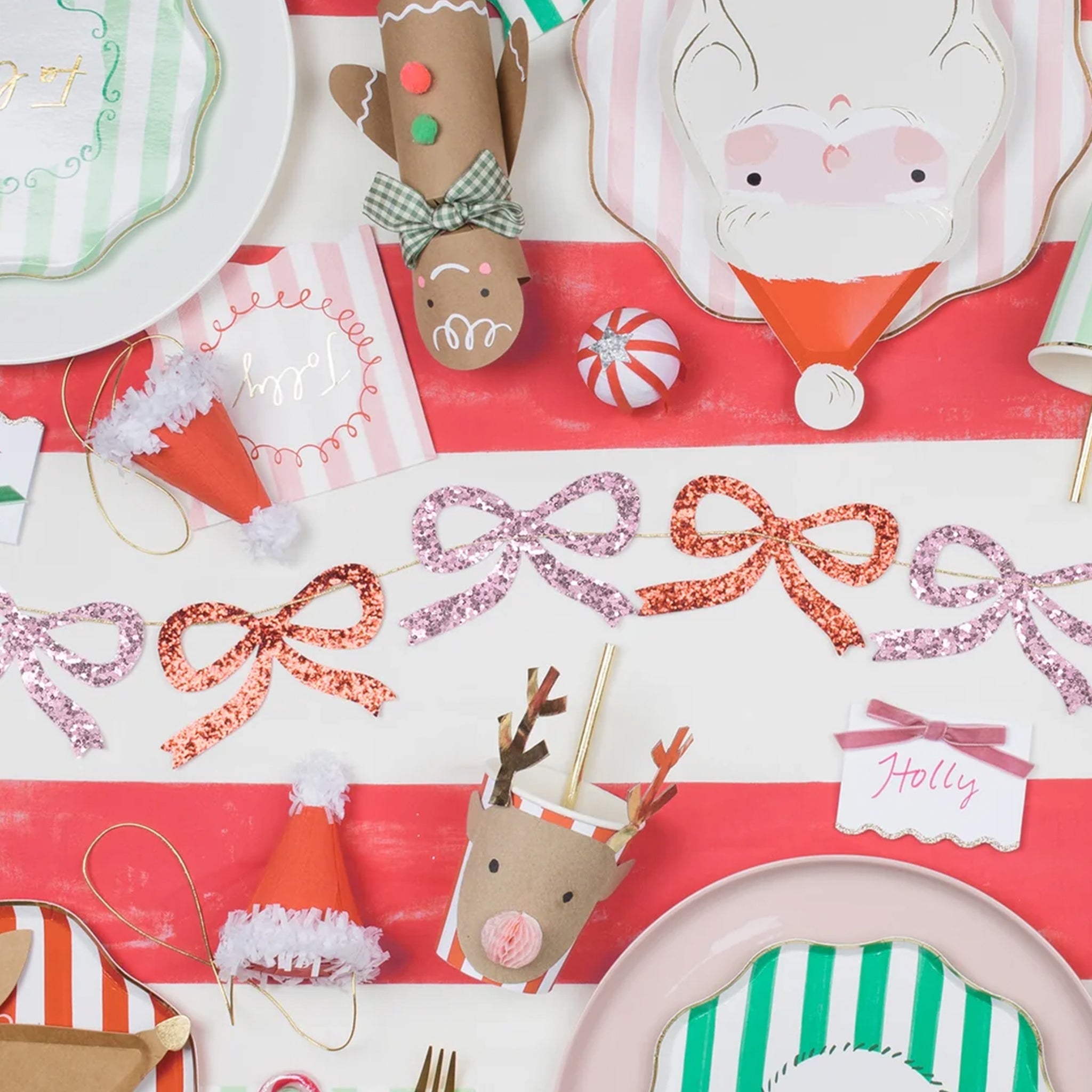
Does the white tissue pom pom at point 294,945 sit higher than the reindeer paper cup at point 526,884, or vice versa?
the reindeer paper cup at point 526,884

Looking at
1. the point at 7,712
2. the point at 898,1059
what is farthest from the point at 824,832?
the point at 7,712

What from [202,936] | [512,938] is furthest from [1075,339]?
[202,936]

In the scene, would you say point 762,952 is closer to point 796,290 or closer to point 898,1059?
point 898,1059

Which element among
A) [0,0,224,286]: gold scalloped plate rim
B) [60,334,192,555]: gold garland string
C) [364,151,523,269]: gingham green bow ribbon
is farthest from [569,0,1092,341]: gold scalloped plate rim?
[60,334,192,555]: gold garland string

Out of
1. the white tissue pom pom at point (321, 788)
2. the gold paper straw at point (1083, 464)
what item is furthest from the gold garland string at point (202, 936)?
the gold paper straw at point (1083, 464)

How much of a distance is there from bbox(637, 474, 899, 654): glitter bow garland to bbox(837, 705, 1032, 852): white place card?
0.40 ft

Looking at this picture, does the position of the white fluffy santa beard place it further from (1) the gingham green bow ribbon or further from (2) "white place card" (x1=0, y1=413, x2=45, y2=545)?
(2) "white place card" (x1=0, y1=413, x2=45, y2=545)

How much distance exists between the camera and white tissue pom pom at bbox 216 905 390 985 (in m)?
1.08

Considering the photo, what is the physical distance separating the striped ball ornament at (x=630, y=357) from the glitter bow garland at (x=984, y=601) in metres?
0.34

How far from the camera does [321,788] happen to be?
118 cm

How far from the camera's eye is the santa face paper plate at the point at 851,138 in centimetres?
116

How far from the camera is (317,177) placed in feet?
4.13

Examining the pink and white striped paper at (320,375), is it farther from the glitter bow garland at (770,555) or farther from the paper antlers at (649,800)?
the paper antlers at (649,800)

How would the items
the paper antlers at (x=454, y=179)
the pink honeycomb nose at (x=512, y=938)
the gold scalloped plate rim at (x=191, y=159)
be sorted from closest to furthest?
1. the pink honeycomb nose at (x=512, y=938)
2. the paper antlers at (x=454, y=179)
3. the gold scalloped plate rim at (x=191, y=159)
